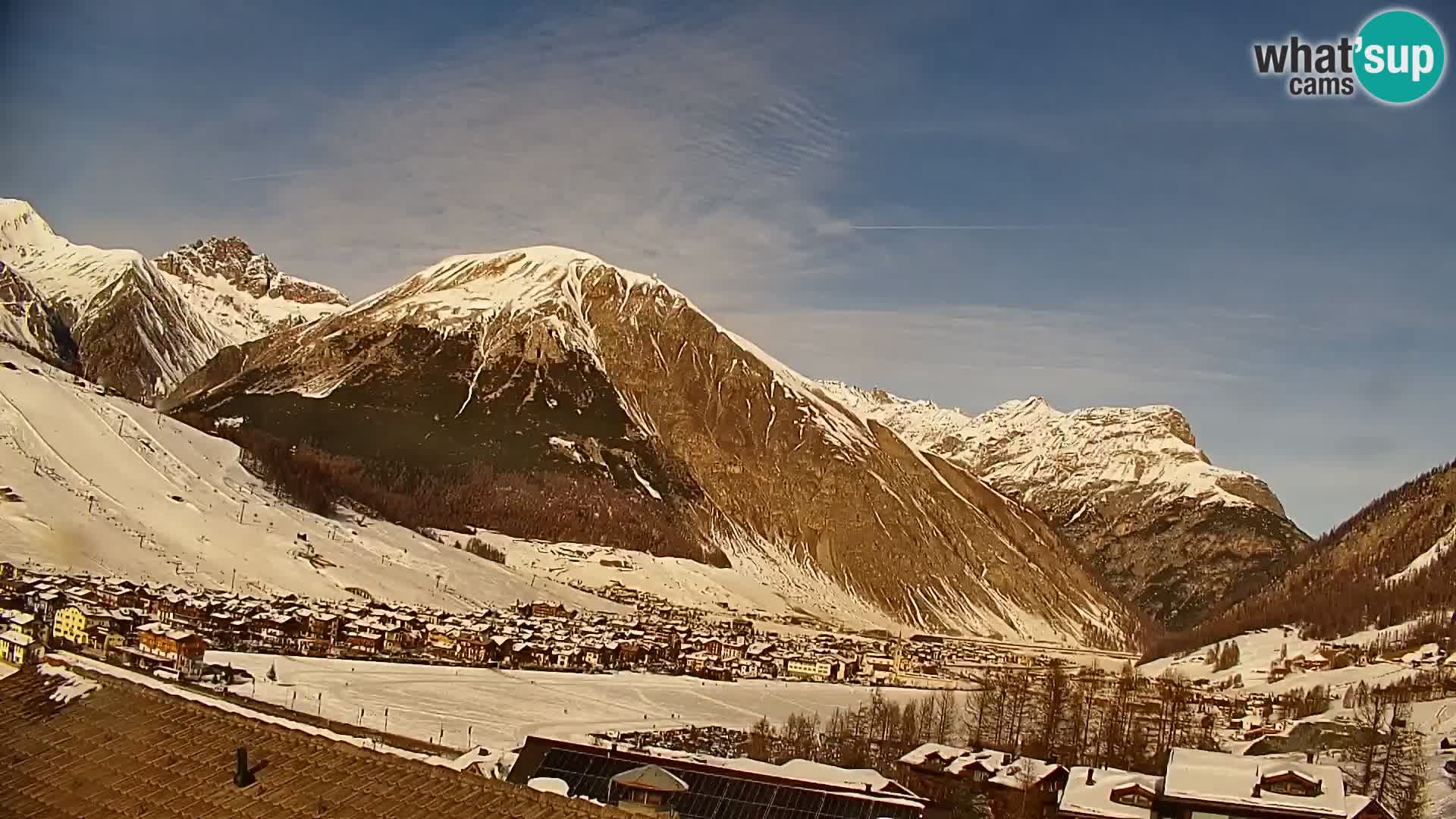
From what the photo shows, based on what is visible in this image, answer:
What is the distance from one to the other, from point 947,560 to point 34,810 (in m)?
83.5

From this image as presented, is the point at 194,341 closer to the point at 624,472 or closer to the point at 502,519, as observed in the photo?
the point at 624,472

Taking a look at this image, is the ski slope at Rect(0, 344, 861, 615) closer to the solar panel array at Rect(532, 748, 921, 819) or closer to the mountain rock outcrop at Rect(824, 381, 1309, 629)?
the solar panel array at Rect(532, 748, 921, 819)

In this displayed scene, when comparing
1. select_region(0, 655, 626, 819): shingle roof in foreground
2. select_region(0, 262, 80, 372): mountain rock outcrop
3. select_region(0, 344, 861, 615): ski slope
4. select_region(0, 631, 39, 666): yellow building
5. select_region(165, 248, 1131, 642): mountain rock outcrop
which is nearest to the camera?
select_region(0, 655, 626, 819): shingle roof in foreground

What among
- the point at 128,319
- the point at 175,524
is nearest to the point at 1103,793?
the point at 175,524

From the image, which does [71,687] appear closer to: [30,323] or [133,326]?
[30,323]

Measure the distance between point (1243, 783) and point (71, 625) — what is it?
57.5ft

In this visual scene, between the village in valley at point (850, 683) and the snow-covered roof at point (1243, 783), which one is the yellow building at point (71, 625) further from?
the snow-covered roof at point (1243, 783)

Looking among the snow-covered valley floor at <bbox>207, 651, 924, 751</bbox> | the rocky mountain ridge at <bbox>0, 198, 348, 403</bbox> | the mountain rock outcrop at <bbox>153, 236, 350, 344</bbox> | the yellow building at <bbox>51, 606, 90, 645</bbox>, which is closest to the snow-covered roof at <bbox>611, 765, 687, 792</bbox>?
the snow-covered valley floor at <bbox>207, 651, 924, 751</bbox>

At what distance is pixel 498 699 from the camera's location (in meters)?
24.7

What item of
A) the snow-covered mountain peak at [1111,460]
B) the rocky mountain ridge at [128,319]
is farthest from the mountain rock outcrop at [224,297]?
the snow-covered mountain peak at [1111,460]

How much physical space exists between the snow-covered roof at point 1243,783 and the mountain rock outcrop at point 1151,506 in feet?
248

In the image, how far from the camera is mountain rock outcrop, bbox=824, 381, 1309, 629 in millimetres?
118000

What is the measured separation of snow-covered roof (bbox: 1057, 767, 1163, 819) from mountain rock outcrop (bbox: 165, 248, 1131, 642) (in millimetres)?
56211

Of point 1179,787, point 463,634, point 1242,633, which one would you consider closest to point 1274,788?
point 1179,787
